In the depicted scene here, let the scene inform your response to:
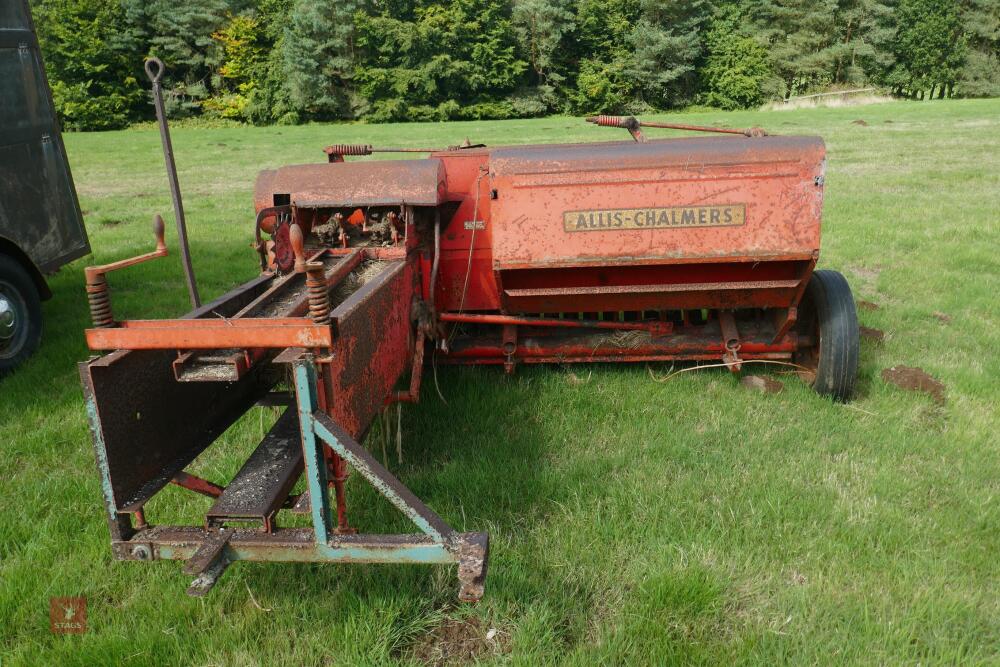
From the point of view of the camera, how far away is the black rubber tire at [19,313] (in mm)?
5055

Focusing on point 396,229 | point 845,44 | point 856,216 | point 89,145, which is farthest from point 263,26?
point 396,229

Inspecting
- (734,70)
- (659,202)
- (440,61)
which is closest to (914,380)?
(659,202)

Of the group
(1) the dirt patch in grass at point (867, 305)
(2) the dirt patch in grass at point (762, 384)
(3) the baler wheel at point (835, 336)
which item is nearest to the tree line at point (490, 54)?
(1) the dirt patch in grass at point (867, 305)

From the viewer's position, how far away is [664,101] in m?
46.1

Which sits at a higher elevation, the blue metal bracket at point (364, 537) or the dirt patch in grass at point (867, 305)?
the blue metal bracket at point (364, 537)

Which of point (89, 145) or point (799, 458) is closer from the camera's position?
point (799, 458)

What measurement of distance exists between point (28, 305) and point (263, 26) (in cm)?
4574

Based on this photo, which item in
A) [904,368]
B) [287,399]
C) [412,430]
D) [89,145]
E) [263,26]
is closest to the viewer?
[287,399]

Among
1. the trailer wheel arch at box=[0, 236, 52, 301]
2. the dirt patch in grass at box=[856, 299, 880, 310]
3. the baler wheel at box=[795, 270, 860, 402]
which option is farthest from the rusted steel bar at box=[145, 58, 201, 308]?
the dirt patch in grass at box=[856, 299, 880, 310]

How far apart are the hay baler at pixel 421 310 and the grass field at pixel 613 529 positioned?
0.98 feet

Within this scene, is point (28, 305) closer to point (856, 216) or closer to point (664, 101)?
point (856, 216)

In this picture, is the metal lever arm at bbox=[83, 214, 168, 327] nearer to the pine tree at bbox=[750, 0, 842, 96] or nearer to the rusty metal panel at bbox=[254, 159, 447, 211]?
the rusty metal panel at bbox=[254, 159, 447, 211]

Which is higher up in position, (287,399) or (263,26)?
(263,26)

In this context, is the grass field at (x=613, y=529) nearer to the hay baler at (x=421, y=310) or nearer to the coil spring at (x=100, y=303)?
the hay baler at (x=421, y=310)
